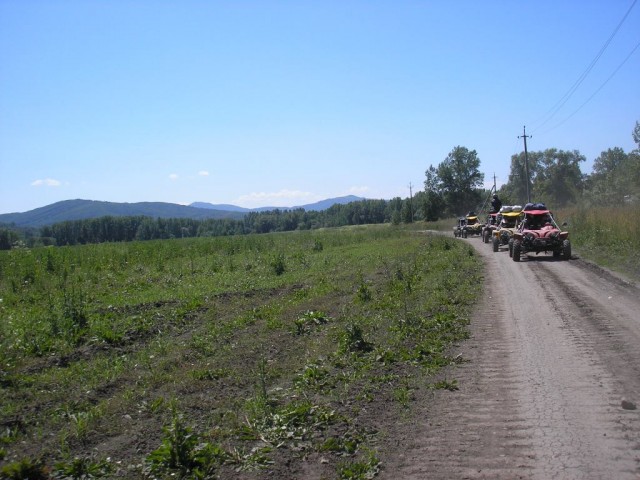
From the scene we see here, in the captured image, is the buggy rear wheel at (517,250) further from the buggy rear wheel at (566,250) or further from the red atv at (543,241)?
the buggy rear wheel at (566,250)

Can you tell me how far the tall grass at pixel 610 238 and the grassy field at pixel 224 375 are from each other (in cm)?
507

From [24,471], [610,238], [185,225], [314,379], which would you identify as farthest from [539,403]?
[185,225]

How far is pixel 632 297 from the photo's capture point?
12.6m

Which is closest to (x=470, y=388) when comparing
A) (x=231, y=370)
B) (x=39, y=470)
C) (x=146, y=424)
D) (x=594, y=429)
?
(x=594, y=429)

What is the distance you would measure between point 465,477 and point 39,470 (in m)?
3.73

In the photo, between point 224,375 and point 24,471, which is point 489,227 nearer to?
point 224,375

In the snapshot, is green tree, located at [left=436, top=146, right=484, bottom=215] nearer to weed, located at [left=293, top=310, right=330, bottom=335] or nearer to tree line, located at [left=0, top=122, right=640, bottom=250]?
tree line, located at [left=0, top=122, right=640, bottom=250]

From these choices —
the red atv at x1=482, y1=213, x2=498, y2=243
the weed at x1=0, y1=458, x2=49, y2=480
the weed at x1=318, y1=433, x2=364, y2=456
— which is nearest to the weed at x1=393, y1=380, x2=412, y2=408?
the weed at x1=318, y1=433, x2=364, y2=456

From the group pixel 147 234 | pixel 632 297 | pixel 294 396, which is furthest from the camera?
pixel 147 234

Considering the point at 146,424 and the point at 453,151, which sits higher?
the point at 453,151

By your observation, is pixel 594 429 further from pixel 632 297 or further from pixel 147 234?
pixel 147 234

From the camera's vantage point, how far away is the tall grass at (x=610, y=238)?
18.5m

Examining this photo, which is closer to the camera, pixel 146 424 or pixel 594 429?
pixel 594 429

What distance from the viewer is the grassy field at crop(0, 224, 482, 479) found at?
525cm
